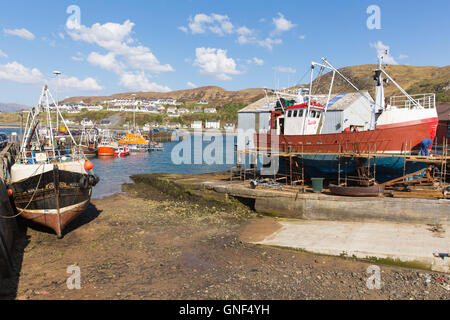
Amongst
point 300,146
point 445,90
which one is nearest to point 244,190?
point 300,146

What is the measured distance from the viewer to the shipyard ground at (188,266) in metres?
9.59

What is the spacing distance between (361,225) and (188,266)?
9237 millimetres

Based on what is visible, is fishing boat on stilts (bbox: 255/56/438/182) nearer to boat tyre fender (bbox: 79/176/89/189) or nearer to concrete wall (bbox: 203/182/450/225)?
concrete wall (bbox: 203/182/450/225)

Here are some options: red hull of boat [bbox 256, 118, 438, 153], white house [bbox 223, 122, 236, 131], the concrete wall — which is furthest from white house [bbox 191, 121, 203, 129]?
the concrete wall

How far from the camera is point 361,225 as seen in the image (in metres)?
15.1

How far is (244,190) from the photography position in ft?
64.5

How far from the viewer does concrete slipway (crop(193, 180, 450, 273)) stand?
38.8 ft

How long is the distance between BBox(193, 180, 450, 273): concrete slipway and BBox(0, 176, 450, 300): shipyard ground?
0.46 metres

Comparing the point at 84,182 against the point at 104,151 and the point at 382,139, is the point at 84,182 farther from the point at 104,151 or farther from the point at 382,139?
the point at 104,151

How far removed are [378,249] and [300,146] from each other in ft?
36.2
